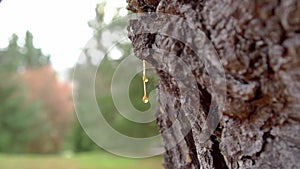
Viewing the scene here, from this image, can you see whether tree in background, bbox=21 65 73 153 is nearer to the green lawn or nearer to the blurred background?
the blurred background

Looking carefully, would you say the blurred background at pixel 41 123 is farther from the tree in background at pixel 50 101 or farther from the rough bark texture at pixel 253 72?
the rough bark texture at pixel 253 72

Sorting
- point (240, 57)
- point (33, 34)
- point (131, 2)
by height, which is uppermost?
point (33, 34)

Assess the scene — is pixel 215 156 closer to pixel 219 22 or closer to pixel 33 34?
pixel 219 22

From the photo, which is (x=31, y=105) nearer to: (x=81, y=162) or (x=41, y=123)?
(x=41, y=123)

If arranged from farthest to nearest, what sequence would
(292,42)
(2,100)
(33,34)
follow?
(2,100)
(33,34)
(292,42)

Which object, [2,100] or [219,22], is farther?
[2,100]

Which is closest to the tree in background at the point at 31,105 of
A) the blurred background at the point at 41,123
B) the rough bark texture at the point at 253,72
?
the blurred background at the point at 41,123

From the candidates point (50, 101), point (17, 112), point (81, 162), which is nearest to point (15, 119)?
point (17, 112)

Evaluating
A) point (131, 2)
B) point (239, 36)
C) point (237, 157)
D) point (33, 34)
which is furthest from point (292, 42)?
point (33, 34)
